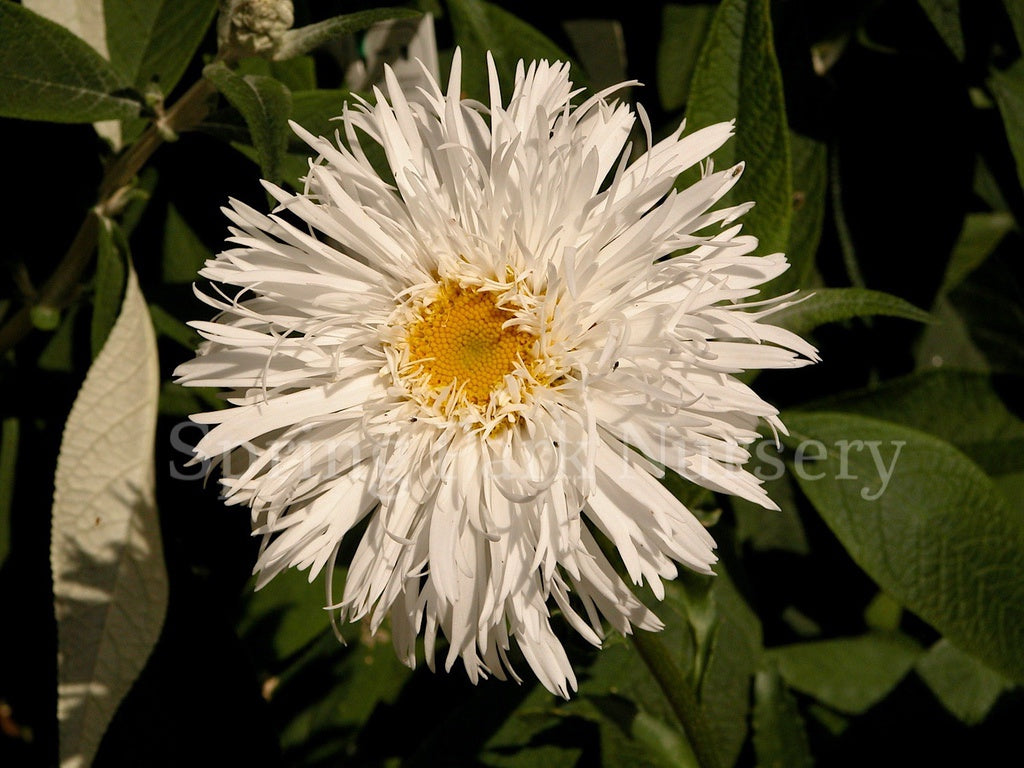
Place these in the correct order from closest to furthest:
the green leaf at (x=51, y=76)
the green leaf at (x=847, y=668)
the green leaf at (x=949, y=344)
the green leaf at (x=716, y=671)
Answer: the green leaf at (x=51, y=76) → the green leaf at (x=716, y=671) → the green leaf at (x=847, y=668) → the green leaf at (x=949, y=344)

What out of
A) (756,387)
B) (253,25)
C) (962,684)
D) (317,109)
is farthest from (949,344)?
(253,25)

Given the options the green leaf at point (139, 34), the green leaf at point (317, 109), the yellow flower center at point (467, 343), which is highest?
the green leaf at point (139, 34)

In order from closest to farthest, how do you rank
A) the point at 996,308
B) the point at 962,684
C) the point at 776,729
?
the point at 776,729 → the point at 962,684 → the point at 996,308

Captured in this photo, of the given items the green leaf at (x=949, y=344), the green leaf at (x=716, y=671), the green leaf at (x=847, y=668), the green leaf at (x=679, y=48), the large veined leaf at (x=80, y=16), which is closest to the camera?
the large veined leaf at (x=80, y=16)

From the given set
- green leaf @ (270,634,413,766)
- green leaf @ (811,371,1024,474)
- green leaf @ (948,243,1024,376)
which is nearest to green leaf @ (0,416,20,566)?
green leaf @ (270,634,413,766)

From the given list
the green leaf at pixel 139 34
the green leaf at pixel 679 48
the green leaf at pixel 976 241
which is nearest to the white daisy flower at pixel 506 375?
the green leaf at pixel 139 34

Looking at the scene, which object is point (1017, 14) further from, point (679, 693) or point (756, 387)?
point (679, 693)

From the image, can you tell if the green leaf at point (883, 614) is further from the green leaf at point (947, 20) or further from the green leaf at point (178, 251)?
the green leaf at point (178, 251)
